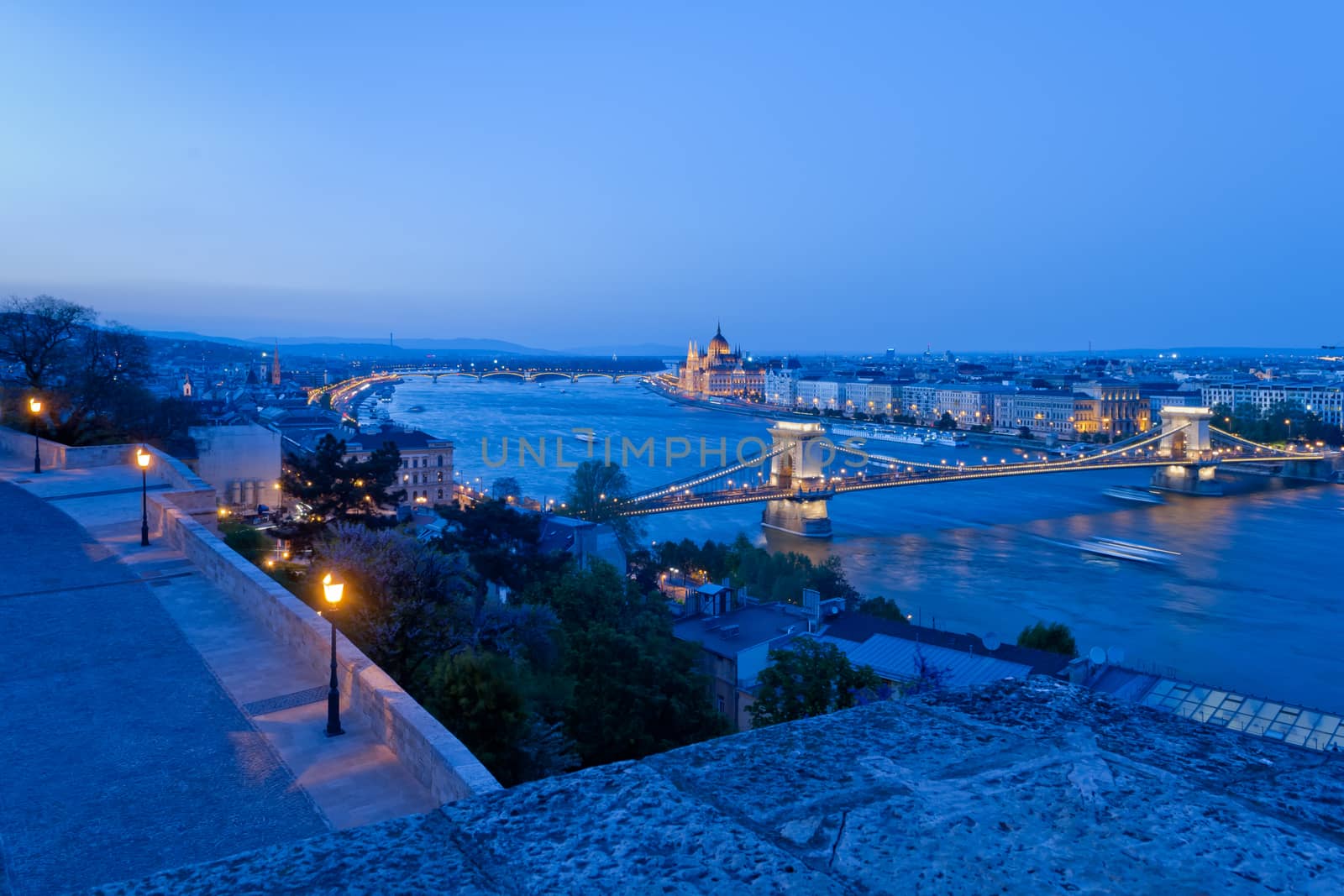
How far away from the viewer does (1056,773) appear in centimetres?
84

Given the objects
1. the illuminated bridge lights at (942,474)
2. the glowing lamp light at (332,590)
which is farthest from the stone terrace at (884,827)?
the illuminated bridge lights at (942,474)

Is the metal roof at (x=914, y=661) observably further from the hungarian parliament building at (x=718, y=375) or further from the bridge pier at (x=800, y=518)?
the hungarian parliament building at (x=718, y=375)

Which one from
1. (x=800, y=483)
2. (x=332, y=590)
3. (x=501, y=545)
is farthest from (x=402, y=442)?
(x=332, y=590)

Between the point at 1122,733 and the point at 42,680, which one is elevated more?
the point at 1122,733

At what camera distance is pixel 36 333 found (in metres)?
11.1

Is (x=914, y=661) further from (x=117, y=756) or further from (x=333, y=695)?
(x=117, y=756)

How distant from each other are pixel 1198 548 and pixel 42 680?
880 inches

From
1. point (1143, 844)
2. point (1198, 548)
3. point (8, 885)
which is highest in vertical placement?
point (1143, 844)

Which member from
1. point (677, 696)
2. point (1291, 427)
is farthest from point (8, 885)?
point (1291, 427)

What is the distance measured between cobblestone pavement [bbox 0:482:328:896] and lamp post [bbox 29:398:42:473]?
4062 mm

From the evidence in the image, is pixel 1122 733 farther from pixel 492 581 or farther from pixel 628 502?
pixel 628 502

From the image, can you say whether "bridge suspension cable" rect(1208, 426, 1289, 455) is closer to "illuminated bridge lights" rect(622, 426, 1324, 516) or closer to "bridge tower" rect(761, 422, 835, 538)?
"illuminated bridge lights" rect(622, 426, 1324, 516)

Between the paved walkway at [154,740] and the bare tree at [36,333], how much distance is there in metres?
7.47

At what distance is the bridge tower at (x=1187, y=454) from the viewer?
32.2 meters
